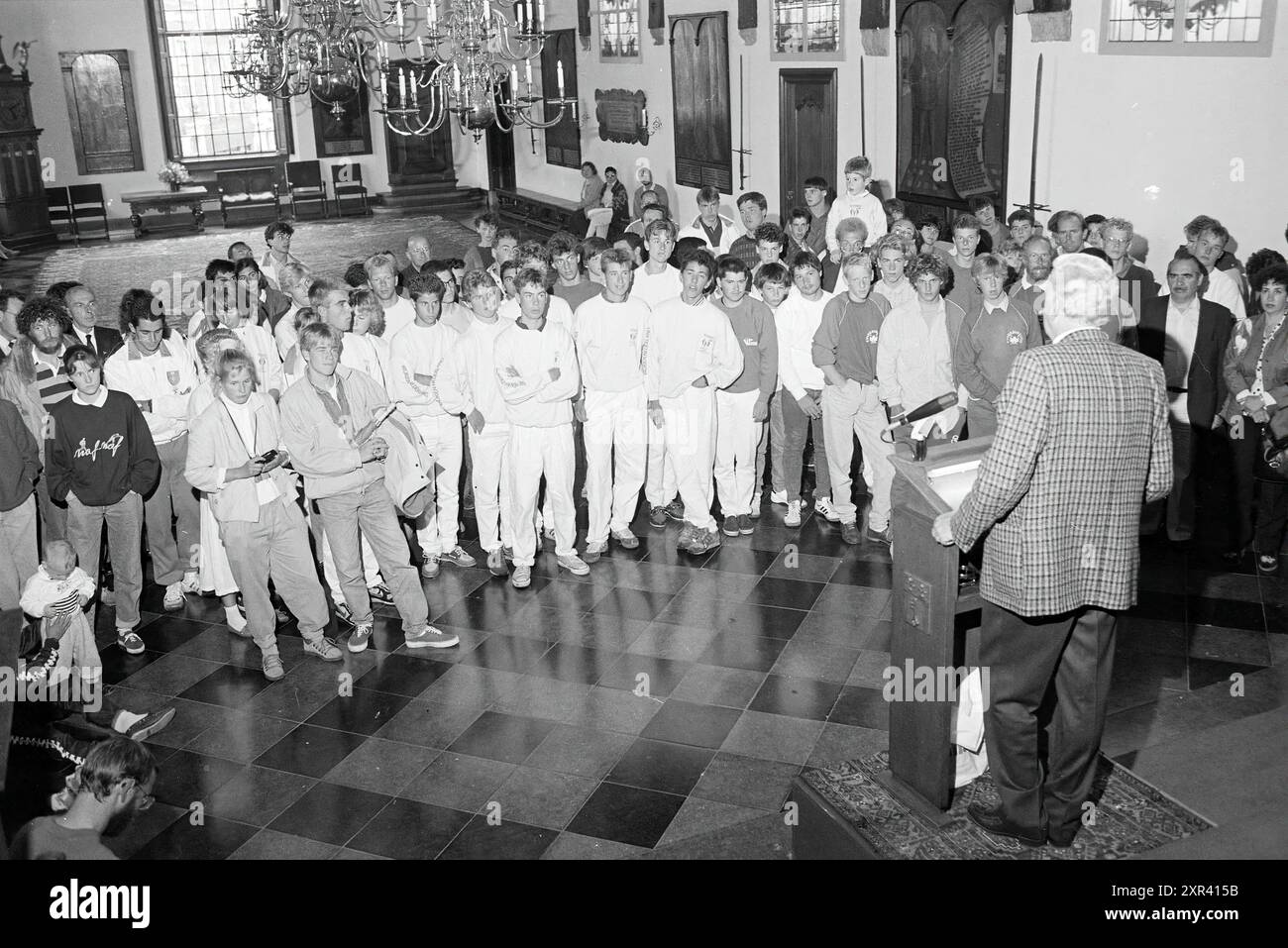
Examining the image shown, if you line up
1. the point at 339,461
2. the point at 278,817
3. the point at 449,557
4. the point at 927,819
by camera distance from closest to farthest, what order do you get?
the point at 927,819 < the point at 278,817 < the point at 339,461 < the point at 449,557

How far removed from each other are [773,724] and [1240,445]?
11.6ft

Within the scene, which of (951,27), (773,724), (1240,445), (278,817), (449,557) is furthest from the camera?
(951,27)

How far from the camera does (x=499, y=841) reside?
4.80 m

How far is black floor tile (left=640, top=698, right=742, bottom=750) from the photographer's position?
5492 mm

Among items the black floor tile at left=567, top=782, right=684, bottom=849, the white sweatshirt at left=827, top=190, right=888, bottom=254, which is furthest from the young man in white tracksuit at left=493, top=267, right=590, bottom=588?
the white sweatshirt at left=827, top=190, right=888, bottom=254

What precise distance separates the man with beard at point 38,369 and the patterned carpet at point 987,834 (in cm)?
472

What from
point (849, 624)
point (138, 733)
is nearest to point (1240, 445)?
point (849, 624)

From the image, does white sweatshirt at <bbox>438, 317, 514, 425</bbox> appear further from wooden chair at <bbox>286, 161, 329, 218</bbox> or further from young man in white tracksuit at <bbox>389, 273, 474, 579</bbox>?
wooden chair at <bbox>286, 161, 329, 218</bbox>

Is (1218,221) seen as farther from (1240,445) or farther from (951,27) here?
(951,27)

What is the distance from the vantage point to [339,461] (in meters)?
6.17

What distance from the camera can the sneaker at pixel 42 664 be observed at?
547 cm

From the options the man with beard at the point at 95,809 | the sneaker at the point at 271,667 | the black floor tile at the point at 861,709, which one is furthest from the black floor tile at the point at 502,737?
the man with beard at the point at 95,809

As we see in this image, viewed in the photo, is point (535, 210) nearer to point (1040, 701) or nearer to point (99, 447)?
point (99, 447)

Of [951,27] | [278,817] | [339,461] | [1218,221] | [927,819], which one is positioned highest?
[951,27]
